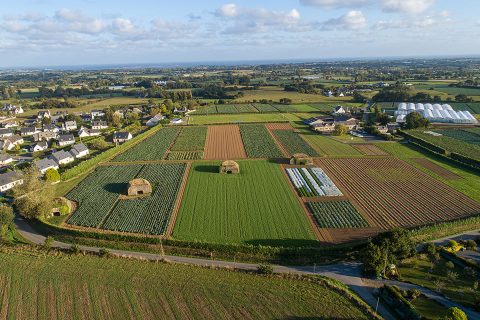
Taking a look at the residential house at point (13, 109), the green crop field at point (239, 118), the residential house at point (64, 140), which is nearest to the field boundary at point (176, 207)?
the residential house at point (64, 140)

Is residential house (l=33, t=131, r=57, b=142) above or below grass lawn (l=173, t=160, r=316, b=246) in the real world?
above

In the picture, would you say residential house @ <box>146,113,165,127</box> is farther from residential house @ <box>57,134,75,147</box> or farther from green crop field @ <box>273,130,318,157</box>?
green crop field @ <box>273,130,318,157</box>

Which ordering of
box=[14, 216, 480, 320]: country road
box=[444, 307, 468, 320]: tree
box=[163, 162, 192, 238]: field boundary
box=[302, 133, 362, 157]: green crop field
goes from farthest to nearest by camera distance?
box=[302, 133, 362, 157]: green crop field
box=[163, 162, 192, 238]: field boundary
box=[14, 216, 480, 320]: country road
box=[444, 307, 468, 320]: tree

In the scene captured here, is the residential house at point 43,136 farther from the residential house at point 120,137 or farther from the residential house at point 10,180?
the residential house at point 10,180

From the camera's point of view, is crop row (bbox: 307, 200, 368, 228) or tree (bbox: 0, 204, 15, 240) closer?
tree (bbox: 0, 204, 15, 240)

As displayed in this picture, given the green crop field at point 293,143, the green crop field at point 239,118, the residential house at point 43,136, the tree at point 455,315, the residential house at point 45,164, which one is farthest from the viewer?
the green crop field at point 239,118

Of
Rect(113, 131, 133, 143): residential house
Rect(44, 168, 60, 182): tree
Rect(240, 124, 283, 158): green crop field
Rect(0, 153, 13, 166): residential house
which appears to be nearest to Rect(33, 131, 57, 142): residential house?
Rect(113, 131, 133, 143): residential house

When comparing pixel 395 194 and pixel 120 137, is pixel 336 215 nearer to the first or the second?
pixel 395 194
